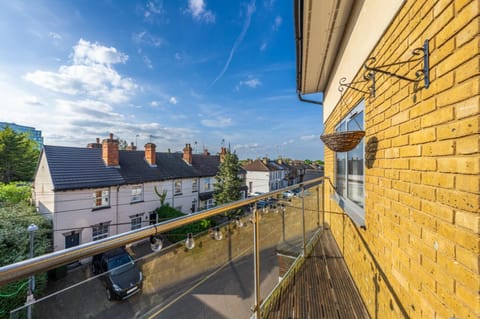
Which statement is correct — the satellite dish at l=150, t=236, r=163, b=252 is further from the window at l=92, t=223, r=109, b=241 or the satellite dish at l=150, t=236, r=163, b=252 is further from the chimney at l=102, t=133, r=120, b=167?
the chimney at l=102, t=133, r=120, b=167

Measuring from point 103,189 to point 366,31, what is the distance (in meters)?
12.7

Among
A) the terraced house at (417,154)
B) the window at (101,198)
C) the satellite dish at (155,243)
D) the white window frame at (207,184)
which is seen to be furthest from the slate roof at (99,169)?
the terraced house at (417,154)

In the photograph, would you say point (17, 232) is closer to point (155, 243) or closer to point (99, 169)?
point (99, 169)

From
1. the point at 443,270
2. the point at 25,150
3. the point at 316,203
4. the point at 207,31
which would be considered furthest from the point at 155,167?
the point at 25,150

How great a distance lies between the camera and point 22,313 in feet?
3.06

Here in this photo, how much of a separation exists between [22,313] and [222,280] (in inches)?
48.0

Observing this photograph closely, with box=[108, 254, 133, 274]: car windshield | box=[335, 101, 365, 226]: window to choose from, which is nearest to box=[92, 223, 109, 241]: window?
box=[108, 254, 133, 274]: car windshield

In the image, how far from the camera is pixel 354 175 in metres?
2.63

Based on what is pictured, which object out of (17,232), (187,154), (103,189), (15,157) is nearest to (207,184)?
(187,154)

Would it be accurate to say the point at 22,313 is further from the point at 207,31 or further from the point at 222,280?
the point at 207,31

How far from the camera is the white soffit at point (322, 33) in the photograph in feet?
7.30

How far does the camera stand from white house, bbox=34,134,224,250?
29.8 ft

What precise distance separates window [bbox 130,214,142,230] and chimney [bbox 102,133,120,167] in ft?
11.5

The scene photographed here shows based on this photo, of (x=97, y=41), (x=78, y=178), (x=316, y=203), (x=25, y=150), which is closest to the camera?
(x=316, y=203)
